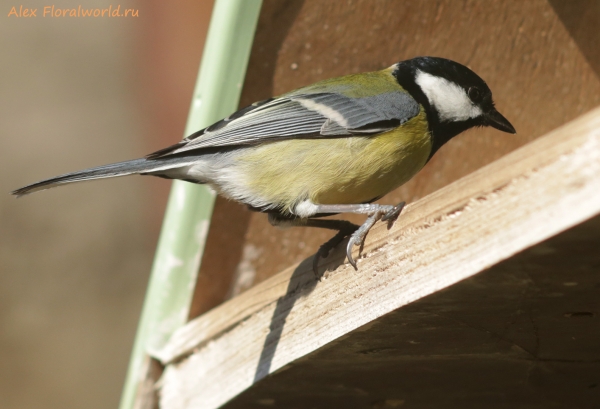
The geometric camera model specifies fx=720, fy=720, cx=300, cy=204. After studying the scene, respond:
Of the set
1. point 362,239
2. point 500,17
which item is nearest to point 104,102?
point 500,17

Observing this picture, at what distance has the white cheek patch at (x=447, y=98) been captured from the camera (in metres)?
1.49

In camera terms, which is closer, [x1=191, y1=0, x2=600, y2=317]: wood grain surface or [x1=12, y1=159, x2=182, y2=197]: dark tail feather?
[x1=12, y1=159, x2=182, y2=197]: dark tail feather

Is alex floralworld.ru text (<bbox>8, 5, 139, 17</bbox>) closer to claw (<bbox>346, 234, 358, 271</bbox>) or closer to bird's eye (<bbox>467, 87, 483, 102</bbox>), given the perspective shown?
bird's eye (<bbox>467, 87, 483, 102</bbox>)

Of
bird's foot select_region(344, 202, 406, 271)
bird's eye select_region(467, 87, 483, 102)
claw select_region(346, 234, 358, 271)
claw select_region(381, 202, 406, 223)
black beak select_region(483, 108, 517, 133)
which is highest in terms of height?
bird's eye select_region(467, 87, 483, 102)

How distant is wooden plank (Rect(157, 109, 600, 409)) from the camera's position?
2.18ft

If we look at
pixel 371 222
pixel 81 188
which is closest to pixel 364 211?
pixel 371 222

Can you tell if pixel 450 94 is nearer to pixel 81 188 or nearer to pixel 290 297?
pixel 290 297

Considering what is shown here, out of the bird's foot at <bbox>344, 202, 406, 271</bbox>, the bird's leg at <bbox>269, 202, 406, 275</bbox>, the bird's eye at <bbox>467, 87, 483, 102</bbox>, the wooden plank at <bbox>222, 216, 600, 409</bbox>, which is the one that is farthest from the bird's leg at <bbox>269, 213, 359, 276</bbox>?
the bird's eye at <bbox>467, 87, 483, 102</bbox>

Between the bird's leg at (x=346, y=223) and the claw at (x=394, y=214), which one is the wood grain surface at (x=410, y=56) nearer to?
the bird's leg at (x=346, y=223)

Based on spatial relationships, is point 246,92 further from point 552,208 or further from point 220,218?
point 552,208

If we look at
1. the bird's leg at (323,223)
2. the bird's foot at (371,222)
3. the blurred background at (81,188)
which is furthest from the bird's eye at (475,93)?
the blurred background at (81,188)

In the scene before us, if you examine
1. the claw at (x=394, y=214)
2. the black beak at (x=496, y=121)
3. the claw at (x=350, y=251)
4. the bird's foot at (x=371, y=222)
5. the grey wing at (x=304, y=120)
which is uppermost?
the black beak at (x=496, y=121)

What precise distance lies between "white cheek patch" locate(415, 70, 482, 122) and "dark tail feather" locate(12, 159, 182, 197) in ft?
1.78

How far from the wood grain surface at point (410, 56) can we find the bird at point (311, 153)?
0.50 feet
